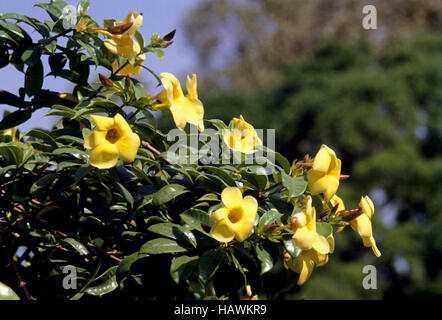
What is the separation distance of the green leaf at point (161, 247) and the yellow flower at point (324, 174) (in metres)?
0.31

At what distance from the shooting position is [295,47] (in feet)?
63.4

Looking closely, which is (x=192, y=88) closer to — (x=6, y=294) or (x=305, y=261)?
(x=305, y=261)

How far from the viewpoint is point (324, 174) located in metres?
1.25

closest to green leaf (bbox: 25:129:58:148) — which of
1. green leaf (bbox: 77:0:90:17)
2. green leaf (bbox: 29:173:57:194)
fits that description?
green leaf (bbox: 29:173:57:194)

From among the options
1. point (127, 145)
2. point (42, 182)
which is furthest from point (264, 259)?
point (42, 182)

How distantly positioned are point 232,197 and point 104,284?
13.2 inches

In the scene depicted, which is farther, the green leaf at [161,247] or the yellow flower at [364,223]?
the yellow flower at [364,223]

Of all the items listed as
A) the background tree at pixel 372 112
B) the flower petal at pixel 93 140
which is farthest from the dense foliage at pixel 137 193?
the background tree at pixel 372 112

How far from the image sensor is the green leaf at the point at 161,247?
3.86ft

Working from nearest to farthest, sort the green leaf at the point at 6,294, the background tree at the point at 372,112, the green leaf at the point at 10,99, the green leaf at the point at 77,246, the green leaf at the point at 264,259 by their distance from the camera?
the green leaf at the point at 6,294, the green leaf at the point at 264,259, the green leaf at the point at 77,246, the green leaf at the point at 10,99, the background tree at the point at 372,112

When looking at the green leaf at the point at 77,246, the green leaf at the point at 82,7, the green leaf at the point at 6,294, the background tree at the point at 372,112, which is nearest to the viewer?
the green leaf at the point at 6,294

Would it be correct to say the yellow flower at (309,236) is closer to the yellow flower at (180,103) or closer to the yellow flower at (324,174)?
the yellow flower at (324,174)

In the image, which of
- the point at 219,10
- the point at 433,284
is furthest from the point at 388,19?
the point at 433,284

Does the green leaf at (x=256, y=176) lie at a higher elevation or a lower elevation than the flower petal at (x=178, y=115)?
lower
